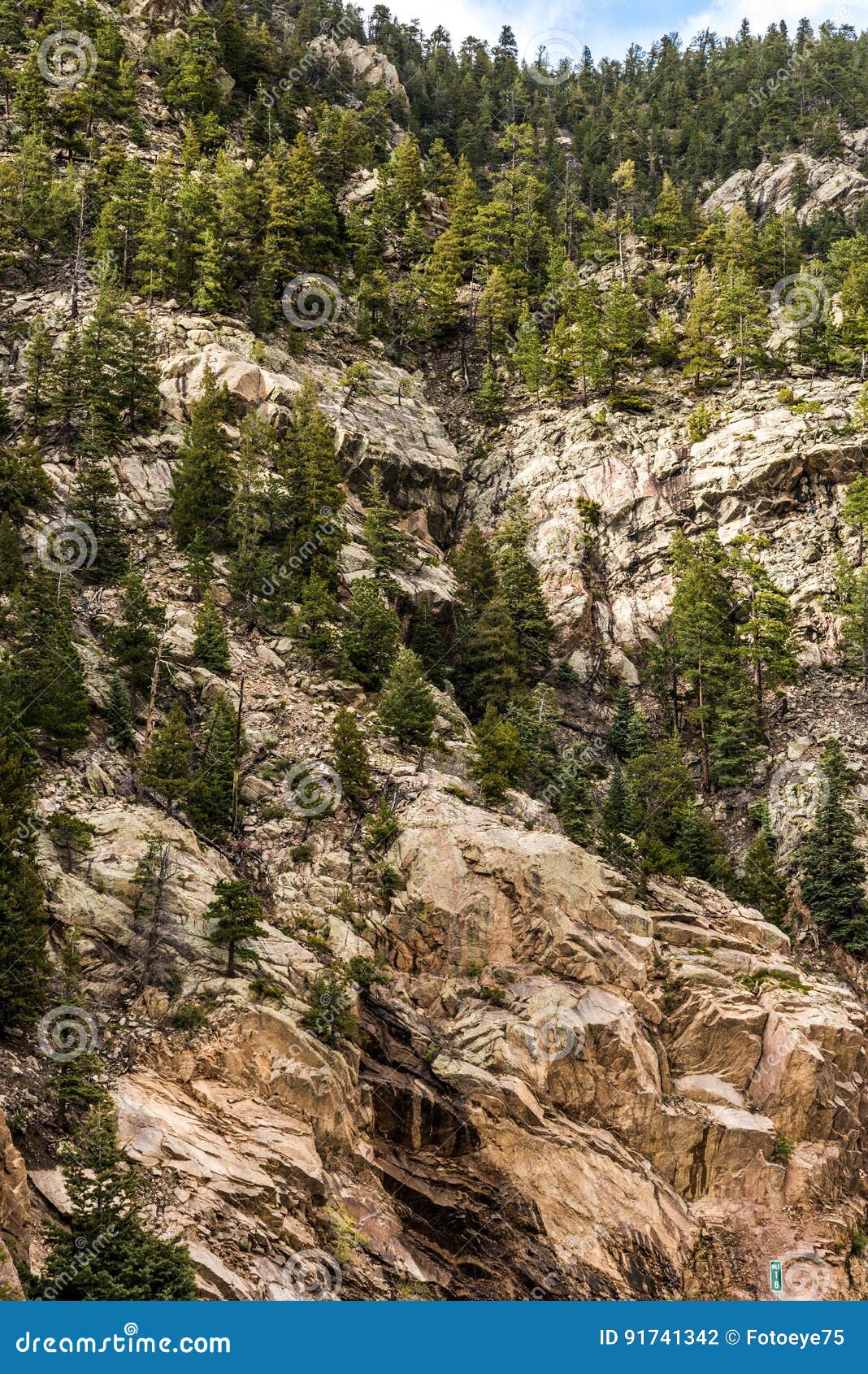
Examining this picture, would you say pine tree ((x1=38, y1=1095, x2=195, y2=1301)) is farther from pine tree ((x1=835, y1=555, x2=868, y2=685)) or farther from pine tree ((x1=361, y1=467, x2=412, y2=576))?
pine tree ((x1=835, y1=555, x2=868, y2=685))

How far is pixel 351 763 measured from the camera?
4366 cm


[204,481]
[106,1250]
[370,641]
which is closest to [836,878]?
[370,641]

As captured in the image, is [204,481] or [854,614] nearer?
[204,481]

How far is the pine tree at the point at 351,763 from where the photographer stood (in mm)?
43562

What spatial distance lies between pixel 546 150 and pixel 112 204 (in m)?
53.5

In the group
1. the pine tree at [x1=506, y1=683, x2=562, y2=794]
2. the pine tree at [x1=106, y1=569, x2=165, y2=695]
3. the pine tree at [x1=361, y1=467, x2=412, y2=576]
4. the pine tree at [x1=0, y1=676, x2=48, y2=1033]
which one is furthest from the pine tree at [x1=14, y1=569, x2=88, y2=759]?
the pine tree at [x1=361, y1=467, x2=412, y2=576]

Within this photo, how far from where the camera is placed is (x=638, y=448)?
77.7 metres

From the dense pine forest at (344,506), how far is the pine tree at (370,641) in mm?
290

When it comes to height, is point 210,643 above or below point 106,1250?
above

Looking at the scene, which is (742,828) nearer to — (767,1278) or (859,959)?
(859,959)

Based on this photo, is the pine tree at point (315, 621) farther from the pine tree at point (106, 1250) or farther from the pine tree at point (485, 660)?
the pine tree at point (106, 1250)

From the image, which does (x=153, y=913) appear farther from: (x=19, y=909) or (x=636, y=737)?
(x=636, y=737)

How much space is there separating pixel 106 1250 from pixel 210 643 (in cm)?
2876

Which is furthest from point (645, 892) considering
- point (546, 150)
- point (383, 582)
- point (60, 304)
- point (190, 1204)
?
point (546, 150)
